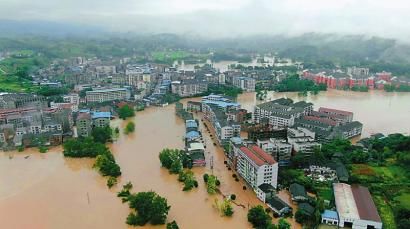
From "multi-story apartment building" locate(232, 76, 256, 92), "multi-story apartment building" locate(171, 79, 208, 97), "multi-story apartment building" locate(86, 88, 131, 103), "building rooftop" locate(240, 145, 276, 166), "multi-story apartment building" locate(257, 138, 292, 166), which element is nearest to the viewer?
"building rooftop" locate(240, 145, 276, 166)

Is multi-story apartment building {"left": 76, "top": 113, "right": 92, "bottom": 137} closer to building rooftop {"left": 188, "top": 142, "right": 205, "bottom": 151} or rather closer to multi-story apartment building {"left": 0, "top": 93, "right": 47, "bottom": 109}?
building rooftop {"left": 188, "top": 142, "right": 205, "bottom": 151}

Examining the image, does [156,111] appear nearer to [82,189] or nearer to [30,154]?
[30,154]

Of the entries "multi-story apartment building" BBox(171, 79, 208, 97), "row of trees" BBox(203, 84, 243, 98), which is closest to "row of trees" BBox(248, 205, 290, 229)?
"row of trees" BBox(203, 84, 243, 98)

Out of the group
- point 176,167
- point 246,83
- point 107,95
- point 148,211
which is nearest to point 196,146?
point 176,167

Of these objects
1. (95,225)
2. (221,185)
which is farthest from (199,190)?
(95,225)

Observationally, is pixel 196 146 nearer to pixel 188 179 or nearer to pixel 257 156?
pixel 188 179

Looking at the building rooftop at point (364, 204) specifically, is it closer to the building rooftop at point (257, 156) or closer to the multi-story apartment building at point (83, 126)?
the building rooftop at point (257, 156)
